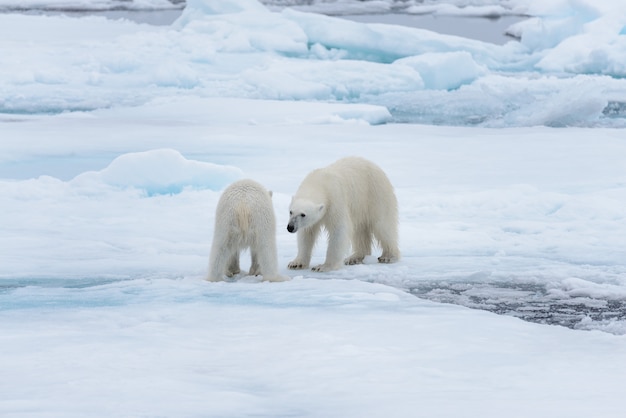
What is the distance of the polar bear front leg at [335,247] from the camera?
4414 mm

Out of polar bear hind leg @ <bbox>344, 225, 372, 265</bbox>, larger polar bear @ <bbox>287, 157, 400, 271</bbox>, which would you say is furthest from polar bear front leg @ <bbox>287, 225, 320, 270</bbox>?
polar bear hind leg @ <bbox>344, 225, 372, 265</bbox>

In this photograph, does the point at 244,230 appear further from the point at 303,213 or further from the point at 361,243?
the point at 361,243

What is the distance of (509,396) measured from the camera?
104 inches

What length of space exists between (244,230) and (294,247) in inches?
47.1

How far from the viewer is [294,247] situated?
5195 mm

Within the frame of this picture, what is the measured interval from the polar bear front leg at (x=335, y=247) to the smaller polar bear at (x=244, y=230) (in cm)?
37

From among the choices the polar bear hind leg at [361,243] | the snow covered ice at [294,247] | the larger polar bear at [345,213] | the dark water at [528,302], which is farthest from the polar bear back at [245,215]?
the polar bear hind leg at [361,243]

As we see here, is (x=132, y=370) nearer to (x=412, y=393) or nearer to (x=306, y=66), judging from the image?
(x=412, y=393)

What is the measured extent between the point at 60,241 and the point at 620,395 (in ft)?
10.9

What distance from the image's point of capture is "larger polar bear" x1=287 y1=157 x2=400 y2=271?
14.1ft

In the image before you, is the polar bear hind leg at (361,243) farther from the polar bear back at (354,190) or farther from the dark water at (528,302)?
the dark water at (528,302)

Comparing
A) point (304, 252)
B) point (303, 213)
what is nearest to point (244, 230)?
point (303, 213)

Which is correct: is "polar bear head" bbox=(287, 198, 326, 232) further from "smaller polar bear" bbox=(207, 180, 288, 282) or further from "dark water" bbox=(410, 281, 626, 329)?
"dark water" bbox=(410, 281, 626, 329)

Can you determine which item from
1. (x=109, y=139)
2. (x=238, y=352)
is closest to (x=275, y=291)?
(x=238, y=352)
